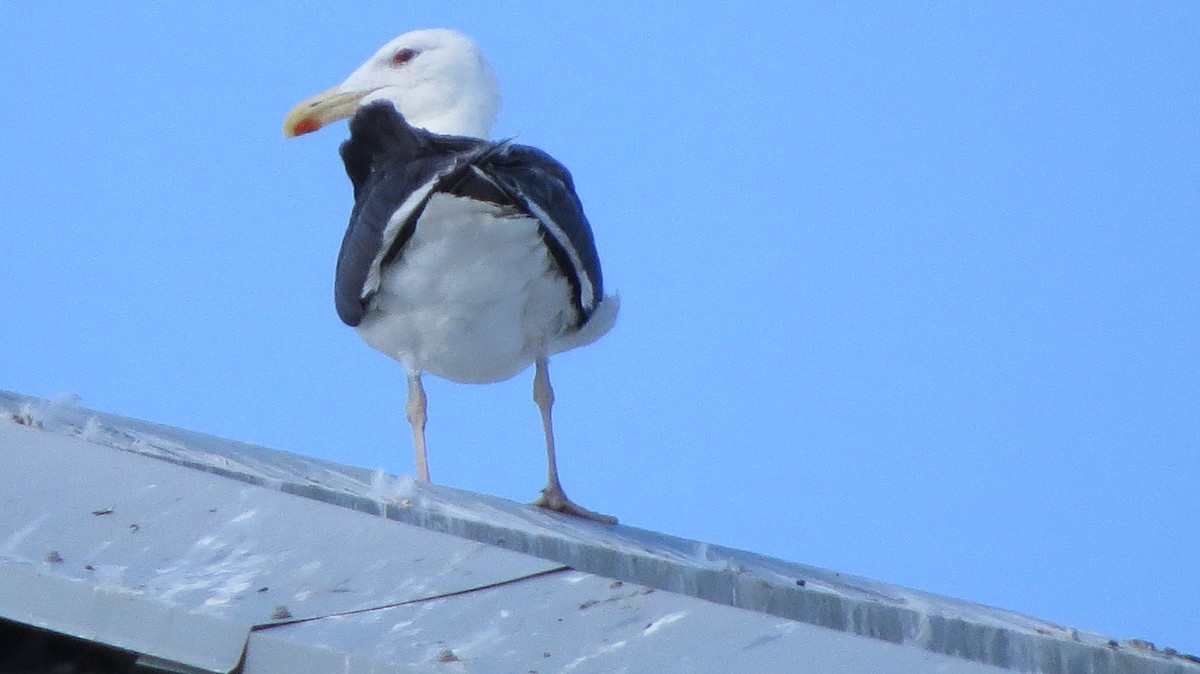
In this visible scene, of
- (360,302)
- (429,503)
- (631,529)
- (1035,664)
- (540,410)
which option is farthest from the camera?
(540,410)

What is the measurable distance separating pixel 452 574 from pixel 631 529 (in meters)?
2.67

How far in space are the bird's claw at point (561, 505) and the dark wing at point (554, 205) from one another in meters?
0.68

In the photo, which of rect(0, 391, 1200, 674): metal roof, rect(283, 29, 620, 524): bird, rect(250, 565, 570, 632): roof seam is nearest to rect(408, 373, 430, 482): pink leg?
rect(283, 29, 620, 524): bird

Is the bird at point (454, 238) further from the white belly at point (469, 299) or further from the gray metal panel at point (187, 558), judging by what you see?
the gray metal panel at point (187, 558)

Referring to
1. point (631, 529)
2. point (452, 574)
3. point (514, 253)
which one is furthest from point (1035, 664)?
point (514, 253)

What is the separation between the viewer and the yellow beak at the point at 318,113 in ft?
23.5

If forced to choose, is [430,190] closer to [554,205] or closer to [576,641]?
[554,205]

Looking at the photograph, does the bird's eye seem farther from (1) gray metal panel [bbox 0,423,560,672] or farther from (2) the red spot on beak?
(1) gray metal panel [bbox 0,423,560,672]

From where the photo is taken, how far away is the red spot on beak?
715 cm

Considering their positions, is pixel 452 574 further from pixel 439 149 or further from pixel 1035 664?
pixel 439 149

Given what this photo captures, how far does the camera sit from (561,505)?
618 centimetres

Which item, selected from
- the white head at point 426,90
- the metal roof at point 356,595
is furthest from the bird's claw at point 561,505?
the metal roof at point 356,595

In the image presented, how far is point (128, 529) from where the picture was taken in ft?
8.39

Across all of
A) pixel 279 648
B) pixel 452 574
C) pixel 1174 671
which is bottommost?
pixel 279 648
